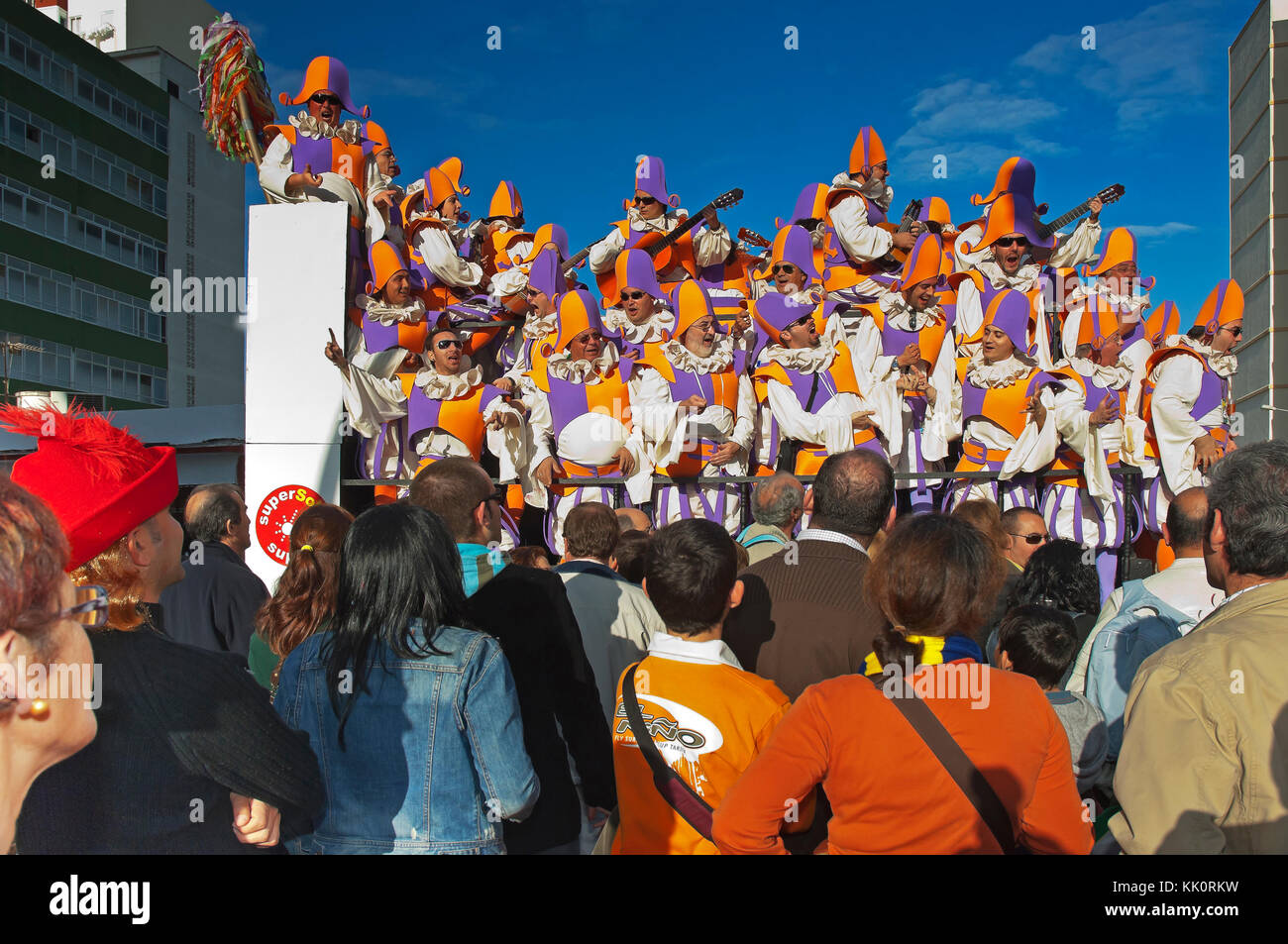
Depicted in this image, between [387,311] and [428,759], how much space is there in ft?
21.7

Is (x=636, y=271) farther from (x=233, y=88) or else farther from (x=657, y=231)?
(x=233, y=88)

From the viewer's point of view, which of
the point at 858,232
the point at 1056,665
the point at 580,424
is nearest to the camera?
the point at 1056,665

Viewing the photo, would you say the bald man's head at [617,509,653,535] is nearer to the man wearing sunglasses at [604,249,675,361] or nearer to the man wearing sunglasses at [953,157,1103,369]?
the man wearing sunglasses at [604,249,675,361]

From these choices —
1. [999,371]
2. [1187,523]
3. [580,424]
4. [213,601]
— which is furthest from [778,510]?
[999,371]

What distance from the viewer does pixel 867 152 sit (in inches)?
362

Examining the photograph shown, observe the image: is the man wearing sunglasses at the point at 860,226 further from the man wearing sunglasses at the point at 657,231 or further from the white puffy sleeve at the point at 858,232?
the man wearing sunglasses at the point at 657,231

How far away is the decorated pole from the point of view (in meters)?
8.24

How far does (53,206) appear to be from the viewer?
31.0m

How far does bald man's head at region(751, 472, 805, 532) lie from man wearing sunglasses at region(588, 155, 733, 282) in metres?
5.04

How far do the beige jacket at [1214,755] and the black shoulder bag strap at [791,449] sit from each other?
6055 mm

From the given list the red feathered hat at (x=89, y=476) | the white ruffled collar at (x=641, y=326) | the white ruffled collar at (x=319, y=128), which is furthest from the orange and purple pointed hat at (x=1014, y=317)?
the red feathered hat at (x=89, y=476)
